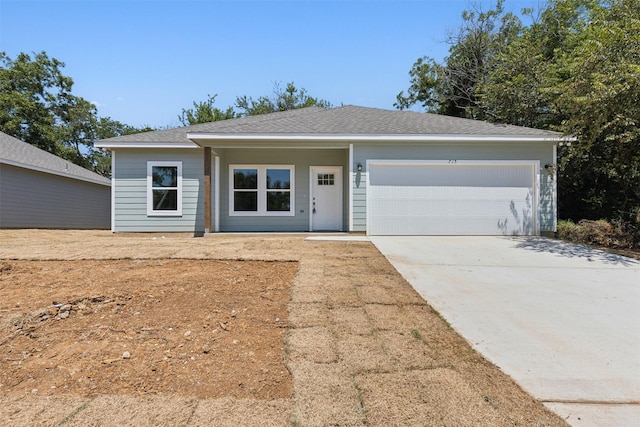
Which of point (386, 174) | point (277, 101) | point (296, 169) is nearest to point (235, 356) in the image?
point (386, 174)

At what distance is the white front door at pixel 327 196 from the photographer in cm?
1043

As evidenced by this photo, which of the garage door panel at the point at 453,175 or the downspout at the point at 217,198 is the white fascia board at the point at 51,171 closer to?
the downspout at the point at 217,198

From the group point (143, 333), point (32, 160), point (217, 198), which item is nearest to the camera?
point (143, 333)

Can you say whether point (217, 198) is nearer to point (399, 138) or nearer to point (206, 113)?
point (399, 138)

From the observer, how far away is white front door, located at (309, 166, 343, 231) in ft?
34.2

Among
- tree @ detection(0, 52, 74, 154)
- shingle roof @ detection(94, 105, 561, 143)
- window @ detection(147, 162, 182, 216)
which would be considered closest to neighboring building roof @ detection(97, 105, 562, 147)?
shingle roof @ detection(94, 105, 561, 143)

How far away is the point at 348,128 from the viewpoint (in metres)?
9.19

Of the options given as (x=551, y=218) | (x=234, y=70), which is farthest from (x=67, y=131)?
(x=551, y=218)

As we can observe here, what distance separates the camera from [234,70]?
16828 millimetres

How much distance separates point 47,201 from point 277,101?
689 inches

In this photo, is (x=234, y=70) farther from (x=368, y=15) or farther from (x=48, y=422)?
(x=48, y=422)

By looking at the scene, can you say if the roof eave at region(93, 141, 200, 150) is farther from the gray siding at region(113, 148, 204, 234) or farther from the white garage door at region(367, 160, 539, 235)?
the white garage door at region(367, 160, 539, 235)

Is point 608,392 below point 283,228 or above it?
below

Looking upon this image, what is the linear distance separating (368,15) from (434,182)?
229 inches
